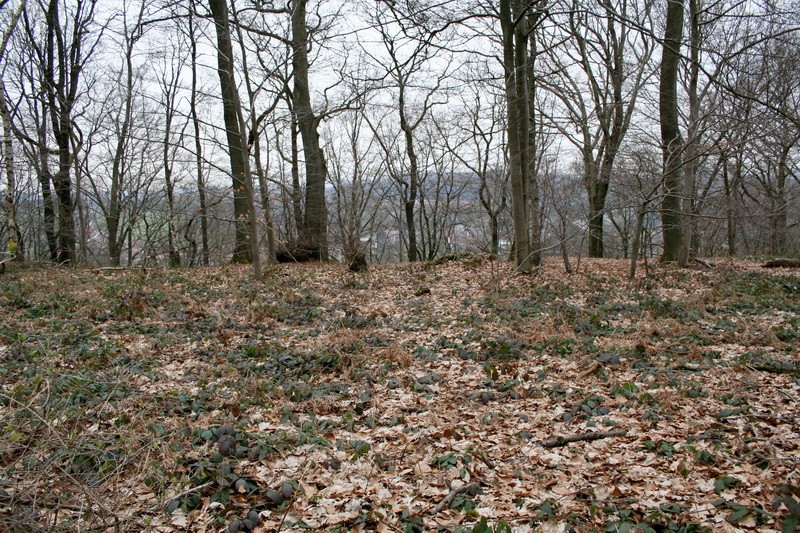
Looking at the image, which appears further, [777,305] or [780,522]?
[777,305]

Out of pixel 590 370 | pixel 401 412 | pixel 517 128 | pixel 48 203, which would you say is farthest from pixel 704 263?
pixel 48 203

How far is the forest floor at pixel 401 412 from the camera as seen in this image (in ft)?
10.0

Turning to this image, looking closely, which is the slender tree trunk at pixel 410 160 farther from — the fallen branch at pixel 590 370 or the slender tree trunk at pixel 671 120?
the fallen branch at pixel 590 370

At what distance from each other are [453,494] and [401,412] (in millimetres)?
1443

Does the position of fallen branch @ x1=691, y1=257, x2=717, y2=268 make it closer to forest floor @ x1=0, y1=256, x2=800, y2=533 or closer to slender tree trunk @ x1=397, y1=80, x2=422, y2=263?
forest floor @ x1=0, y1=256, x2=800, y2=533

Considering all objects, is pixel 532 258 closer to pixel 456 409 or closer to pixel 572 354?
pixel 572 354

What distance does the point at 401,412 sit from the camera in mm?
4660

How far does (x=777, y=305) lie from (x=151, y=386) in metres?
8.61

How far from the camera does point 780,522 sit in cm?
272

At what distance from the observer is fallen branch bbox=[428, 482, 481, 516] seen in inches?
124

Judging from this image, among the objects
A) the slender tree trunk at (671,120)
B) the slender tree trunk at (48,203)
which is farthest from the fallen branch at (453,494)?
the slender tree trunk at (48,203)

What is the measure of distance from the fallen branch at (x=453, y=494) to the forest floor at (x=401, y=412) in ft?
0.04

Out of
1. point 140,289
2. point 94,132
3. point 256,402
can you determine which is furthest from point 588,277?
point 94,132

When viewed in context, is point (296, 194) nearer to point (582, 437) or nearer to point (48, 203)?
point (48, 203)
